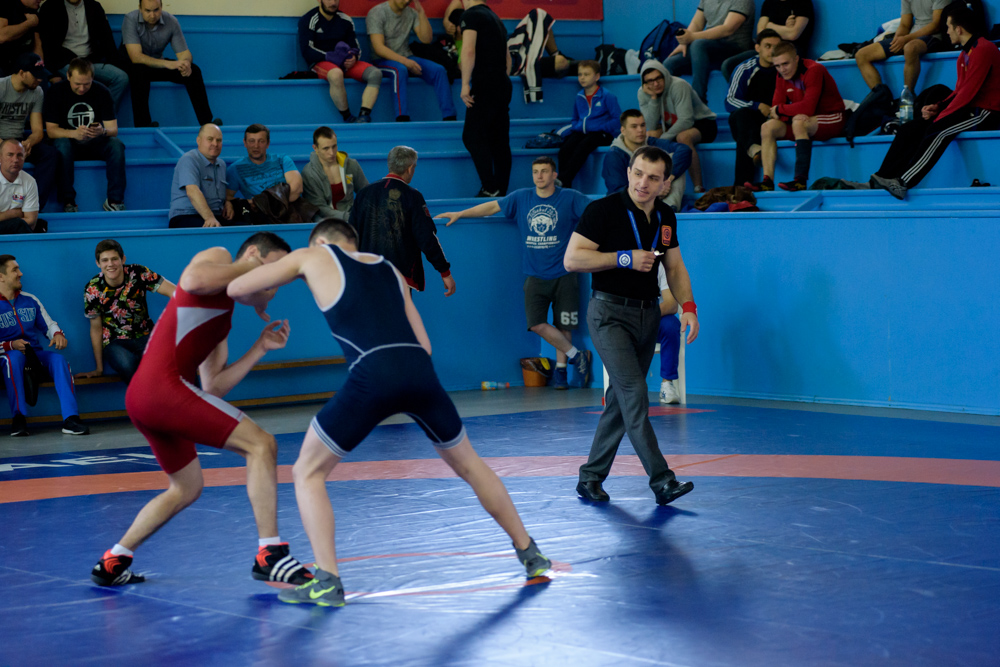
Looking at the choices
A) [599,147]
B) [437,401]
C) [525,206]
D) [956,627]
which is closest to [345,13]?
[599,147]

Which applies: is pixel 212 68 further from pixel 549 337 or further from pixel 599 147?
pixel 549 337

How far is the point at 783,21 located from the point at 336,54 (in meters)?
4.62

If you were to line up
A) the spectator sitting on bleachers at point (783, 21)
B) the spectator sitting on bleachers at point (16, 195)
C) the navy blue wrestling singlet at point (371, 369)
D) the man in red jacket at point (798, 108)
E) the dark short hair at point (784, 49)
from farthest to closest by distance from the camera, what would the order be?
the spectator sitting on bleachers at point (783, 21) → the dark short hair at point (784, 49) → the man in red jacket at point (798, 108) → the spectator sitting on bleachers at point (16, 195) → the navy blue wrestling singlet at point (371, 369)

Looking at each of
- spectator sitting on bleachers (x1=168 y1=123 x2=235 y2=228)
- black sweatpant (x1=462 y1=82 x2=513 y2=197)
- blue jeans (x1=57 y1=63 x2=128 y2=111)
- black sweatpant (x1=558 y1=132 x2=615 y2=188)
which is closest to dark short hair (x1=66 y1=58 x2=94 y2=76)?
blue jeans (x1=57 y1=63 x2=128 y2=111)

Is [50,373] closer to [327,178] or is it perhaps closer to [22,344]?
[22,344]

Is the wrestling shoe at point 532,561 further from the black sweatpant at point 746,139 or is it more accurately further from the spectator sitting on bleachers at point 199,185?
the black sweatpant at point 746,139

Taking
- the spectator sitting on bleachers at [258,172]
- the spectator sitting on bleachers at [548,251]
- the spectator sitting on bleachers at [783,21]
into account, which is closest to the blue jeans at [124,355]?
the spectator sitting on bleachers at [258,172]

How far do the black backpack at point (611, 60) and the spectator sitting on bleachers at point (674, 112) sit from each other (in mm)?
1831

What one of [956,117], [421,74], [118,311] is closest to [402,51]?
[421,74]

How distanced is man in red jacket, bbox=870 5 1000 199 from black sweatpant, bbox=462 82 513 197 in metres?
3.63

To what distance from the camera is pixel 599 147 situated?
38.8 ft

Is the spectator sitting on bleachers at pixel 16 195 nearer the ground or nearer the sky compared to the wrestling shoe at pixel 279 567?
nearer the sky

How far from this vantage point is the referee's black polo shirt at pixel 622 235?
224 inches

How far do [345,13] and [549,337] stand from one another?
5.17 metres
